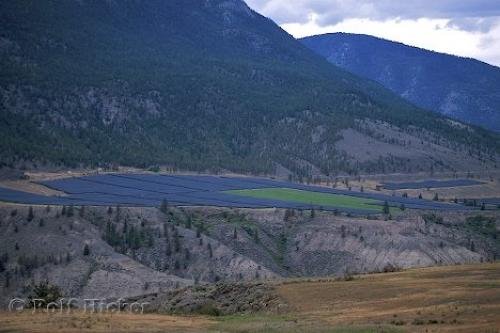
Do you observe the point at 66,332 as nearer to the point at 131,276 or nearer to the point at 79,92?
the point at 131,276

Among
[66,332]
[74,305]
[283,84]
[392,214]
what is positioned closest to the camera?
[66,332]

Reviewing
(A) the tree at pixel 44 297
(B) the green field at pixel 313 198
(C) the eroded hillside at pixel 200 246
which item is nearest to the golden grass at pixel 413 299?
(A) the tree at pixel 44 297

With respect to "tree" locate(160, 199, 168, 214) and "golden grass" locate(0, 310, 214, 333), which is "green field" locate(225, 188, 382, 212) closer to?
"tree" locate(160, 199, 168, 214)

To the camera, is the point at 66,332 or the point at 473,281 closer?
the point at 66,332

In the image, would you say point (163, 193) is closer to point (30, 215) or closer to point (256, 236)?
point (256, 236)

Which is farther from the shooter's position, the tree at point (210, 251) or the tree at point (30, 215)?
the tree at point (30, 215)

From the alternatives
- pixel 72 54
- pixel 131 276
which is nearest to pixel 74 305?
pixel 131 276

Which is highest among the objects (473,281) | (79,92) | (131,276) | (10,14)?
(10,14)

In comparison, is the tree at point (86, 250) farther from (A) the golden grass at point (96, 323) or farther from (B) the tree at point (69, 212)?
(A) the golden grass at point (96, 323)
